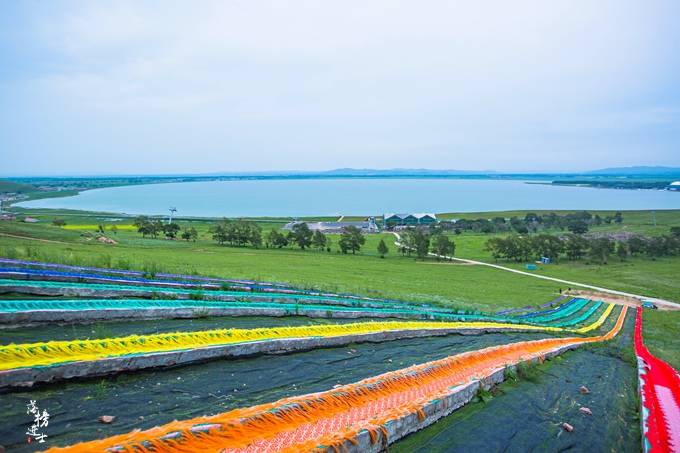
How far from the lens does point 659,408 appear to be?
8.98m

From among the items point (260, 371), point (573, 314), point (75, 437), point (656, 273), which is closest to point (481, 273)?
point (573, 314)

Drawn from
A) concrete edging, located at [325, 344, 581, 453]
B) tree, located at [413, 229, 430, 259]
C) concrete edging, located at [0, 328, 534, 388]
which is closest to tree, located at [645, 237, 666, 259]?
tree, located at [413, 229, 430, 259]

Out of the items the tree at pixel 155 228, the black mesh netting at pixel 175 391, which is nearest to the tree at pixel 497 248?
the tree at pixel 155 228

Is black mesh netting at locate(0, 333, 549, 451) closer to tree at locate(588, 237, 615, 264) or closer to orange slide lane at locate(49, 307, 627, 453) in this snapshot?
orange slide lane at locate(49, 307, 627, 453)

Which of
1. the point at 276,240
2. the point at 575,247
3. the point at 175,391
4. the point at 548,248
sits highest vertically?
the point at 175,391

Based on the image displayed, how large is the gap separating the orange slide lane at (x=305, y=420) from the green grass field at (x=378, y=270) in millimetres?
12242

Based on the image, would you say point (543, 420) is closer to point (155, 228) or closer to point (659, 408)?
point (659, 408)

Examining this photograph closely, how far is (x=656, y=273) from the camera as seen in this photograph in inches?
2045

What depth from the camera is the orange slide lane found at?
15.6 feet

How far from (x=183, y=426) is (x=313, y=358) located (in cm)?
364

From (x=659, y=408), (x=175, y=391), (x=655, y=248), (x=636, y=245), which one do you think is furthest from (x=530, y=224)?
(x=175, y=391)

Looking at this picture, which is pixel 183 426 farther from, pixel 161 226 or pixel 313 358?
pixel 161 226

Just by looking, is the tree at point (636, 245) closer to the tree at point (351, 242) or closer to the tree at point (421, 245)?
the tree at point (421, 245)

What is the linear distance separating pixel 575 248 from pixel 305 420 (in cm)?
6919
